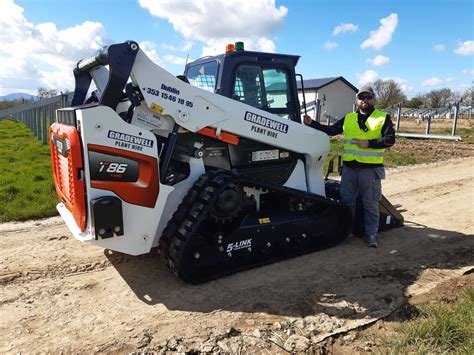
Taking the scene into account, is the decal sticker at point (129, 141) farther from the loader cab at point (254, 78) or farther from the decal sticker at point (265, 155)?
the decal sticker at point (265, 155)

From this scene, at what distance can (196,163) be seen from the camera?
14.4 ft

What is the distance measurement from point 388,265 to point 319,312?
61.4 inches

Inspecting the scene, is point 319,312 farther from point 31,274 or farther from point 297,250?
point 31,274

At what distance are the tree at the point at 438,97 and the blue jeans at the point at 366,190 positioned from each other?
216ft

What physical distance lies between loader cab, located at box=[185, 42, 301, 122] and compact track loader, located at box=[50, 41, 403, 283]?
0.01 meters

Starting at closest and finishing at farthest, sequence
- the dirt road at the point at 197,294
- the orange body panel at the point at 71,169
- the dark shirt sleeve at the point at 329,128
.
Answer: the dirt road at the point at 197,294
the orange body panel at the point at 71,169
the dark shirt sleeve at the point at 329,128

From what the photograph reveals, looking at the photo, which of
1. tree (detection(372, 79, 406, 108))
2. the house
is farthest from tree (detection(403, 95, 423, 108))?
the house

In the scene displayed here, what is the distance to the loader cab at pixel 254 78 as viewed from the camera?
4590 millimetres

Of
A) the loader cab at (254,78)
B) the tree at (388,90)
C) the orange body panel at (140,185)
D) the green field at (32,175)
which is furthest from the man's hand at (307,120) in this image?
the tree at (388,90)

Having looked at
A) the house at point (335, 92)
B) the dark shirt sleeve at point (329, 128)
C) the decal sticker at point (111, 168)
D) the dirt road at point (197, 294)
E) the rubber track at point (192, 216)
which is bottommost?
the dirt road at point (197, 294)

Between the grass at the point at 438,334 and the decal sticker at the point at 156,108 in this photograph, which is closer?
the grass at the point at 438,334

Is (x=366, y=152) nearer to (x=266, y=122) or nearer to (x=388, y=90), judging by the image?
(x=266, y=122)

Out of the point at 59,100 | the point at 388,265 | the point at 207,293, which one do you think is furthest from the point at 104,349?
the point at 59,100

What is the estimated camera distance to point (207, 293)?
3.95 meters
